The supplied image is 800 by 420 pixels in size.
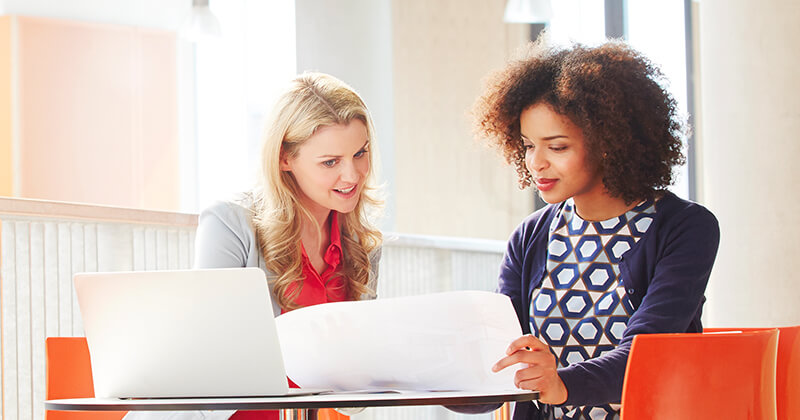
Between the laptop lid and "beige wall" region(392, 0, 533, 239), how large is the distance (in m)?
4.13

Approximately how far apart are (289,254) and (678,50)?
15.3 feet

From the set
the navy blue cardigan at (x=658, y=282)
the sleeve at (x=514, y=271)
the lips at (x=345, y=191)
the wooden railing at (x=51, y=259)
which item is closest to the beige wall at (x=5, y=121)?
the wooden railing at (x=51, y=259)

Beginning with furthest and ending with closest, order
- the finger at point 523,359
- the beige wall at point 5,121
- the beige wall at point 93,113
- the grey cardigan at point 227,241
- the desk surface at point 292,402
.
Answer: the beige wall at point 93,113 < the beige wall at point 5,121 < the grey cardigan at point 227,241 < the finger at point 523,359 < the desk surface at point 292,402

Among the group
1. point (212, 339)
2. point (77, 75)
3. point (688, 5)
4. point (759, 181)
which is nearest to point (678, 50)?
point (688, 5)

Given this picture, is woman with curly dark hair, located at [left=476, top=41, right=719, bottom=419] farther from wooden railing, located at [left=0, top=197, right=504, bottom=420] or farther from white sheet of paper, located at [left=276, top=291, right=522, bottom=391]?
wooden railing, located at [left=0, top=197, right=504, bottom=420]

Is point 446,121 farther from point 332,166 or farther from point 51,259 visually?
point 332,166

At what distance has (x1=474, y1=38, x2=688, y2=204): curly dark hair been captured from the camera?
1.65 m

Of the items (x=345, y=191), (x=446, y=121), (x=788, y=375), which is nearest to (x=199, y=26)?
(x=446, y=121)

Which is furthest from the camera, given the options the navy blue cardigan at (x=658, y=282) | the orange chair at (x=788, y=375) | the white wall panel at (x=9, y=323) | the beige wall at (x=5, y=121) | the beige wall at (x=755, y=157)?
the beige wall at (x=5, y=121)

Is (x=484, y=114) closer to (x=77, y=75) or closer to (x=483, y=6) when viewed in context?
(x=483, y=6)

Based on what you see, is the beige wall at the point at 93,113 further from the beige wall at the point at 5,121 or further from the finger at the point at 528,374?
the finger at the point at 528,374

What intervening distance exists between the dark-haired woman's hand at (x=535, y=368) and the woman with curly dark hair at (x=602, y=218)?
0.26 meters

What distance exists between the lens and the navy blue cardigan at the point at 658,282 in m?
1.38

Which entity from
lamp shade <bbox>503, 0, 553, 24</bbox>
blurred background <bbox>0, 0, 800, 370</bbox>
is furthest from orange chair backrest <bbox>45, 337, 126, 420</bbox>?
lamp shade <bbox>503, 0, 553, 24</bbox>
